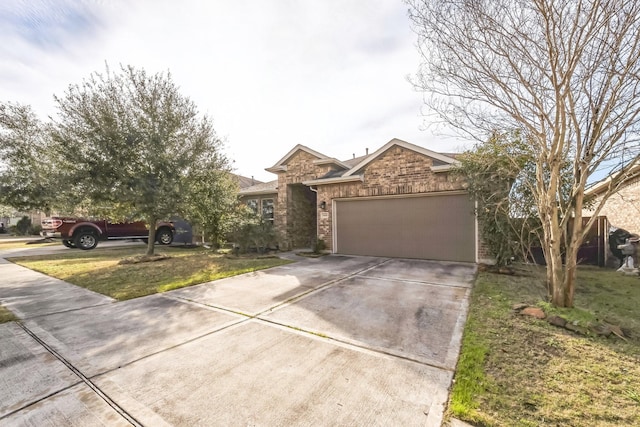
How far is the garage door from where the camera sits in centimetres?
815

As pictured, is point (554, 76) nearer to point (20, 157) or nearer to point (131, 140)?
point (131, 140)

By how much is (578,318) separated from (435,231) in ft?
16.9

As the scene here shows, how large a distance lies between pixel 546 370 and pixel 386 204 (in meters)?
7.17

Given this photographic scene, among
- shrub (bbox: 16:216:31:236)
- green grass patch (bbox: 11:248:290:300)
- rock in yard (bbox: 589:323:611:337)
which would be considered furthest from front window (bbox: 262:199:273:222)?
shrub (bbox: 16:216:31:236)

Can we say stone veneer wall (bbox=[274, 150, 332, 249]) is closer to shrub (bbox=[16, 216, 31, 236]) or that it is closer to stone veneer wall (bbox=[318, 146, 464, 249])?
stone veneer wall (bbox=[318, 146, 464, 249])

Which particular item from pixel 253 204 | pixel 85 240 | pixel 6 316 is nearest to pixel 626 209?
pixel 253 204

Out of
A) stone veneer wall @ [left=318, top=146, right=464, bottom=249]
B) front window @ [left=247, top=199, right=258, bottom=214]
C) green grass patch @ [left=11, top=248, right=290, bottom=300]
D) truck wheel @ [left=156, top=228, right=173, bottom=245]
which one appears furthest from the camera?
truck wheel @ [left=156, top=228, right=173, bottom=245]

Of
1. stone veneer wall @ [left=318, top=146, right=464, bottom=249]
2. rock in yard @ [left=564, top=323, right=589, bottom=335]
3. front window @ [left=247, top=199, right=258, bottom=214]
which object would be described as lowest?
rock in yard @ [left=564, top=323, right=589, bottom=335]

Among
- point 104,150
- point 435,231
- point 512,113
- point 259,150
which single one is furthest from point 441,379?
point 259,150

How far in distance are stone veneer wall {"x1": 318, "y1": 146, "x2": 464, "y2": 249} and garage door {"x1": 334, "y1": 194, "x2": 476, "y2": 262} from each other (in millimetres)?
314

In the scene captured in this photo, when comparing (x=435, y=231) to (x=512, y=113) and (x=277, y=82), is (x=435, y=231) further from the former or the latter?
(x=277, y=82)

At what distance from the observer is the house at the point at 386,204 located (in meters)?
8.22

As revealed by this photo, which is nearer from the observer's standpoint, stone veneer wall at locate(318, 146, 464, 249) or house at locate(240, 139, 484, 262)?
house at locate(240, 139, 484, 262)

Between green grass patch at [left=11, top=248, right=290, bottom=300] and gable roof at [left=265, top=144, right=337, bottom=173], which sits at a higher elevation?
gable roof at [left=265, top=144, right=337, bottom=173]
